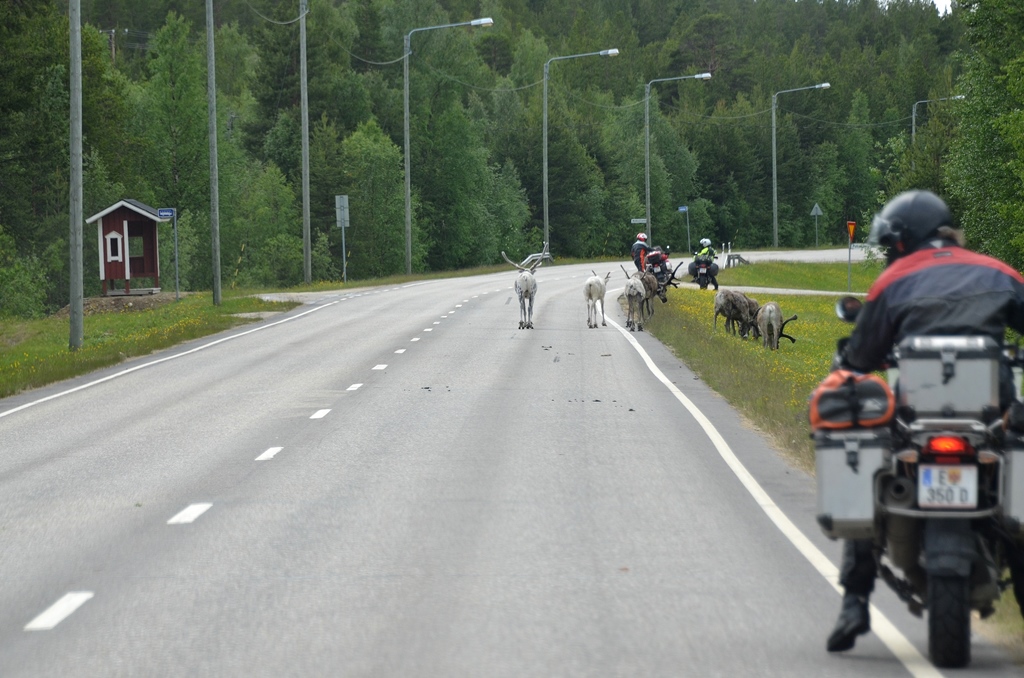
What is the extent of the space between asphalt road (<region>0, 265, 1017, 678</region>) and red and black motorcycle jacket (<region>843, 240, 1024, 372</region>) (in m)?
1.47

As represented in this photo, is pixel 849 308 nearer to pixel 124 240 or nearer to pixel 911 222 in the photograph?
pixel 911 222

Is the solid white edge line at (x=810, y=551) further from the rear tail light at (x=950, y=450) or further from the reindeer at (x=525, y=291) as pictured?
the reindeer at (x=525, y=291)

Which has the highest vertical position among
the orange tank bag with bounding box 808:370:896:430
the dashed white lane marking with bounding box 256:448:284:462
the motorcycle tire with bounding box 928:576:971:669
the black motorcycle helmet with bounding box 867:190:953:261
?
the black motorcycle helmet with bounding box 867:190:953:261

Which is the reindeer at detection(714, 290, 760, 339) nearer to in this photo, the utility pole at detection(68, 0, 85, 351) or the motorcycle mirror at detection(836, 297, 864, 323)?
the utility pole at detection(68, 0, 85, 351)

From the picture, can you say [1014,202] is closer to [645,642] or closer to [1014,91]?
[1014,91]

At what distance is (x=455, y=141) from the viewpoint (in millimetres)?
88625

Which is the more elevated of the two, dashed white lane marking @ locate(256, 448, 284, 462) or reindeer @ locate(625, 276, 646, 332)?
reindeer @ locate(625, 276, 646, 332)

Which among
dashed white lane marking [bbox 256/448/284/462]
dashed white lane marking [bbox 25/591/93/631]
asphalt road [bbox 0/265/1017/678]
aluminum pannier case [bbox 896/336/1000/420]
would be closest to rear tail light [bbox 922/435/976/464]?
aluminum pannier case [bbox 896/336/1000/420]

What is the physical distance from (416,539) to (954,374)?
414cm

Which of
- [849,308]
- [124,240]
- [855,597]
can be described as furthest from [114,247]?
[855,597]

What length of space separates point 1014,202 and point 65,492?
130 ft

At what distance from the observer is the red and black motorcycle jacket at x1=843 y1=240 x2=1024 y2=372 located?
21.1ft

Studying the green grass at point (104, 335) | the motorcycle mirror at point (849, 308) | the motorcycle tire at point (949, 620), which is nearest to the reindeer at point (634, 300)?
the green grass at point (104, 335)

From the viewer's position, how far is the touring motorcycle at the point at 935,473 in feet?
20.4
